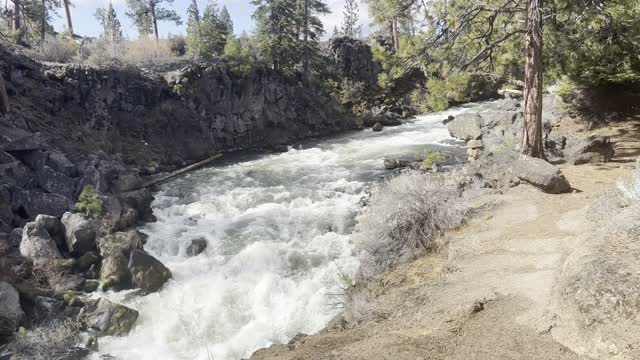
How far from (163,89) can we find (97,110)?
15.0 ft

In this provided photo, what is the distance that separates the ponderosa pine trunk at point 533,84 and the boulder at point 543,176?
1.36 meters

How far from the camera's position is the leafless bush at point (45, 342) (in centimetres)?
854

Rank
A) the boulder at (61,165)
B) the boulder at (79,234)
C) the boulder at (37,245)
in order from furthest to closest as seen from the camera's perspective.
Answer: the boulder at (61,165), the boulder at (79,234), the boulder at (37,245)

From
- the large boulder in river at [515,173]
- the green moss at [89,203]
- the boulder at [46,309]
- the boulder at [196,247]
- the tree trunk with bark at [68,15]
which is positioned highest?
the tree trunk with bark at [68,15]

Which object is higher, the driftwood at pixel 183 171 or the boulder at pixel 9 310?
the driftwood at pixel 183 171

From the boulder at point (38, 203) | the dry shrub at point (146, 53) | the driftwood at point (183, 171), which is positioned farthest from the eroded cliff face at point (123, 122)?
the dry shrub at point (146, 53)

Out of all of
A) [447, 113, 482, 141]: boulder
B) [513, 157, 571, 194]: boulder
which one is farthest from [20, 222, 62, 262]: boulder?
[447, 113, 482, 141]: boulder

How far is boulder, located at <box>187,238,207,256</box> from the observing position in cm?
1286

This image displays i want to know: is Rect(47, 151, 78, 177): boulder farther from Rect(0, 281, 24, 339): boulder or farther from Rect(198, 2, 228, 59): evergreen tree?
Rect(198, 2, 228, 59): evergreen tree

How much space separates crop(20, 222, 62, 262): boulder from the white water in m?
2.36

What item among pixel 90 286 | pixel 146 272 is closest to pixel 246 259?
pixel 146 272

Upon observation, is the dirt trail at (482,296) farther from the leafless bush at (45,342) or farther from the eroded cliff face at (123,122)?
the eroded cliff face at (123,122)

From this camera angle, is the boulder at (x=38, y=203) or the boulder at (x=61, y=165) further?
the boulder at (x=61, y=165)

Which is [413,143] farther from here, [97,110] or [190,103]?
[97,110]
